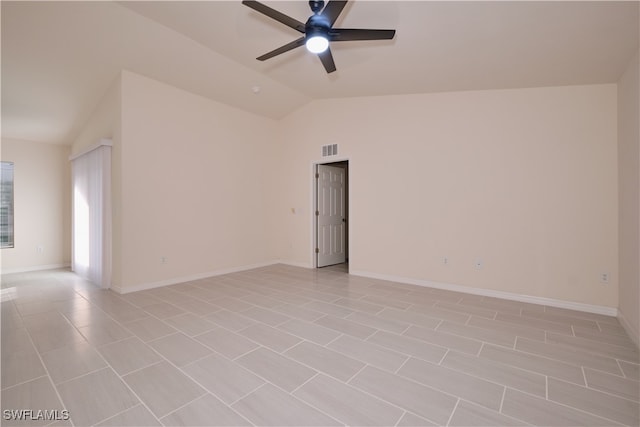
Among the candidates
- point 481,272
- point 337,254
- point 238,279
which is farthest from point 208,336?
point 337,254

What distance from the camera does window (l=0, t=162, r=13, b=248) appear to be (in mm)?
5738

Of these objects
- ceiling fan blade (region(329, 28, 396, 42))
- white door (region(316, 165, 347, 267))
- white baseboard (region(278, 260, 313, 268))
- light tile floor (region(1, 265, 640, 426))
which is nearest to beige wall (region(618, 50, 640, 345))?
light tile floor (region(1, 265, 640, 426))

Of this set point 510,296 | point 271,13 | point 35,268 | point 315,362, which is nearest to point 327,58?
point 271,13

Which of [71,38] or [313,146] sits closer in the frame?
[71,38]

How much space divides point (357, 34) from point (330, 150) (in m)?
3.19

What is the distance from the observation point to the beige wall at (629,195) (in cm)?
274

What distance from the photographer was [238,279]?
197 inches

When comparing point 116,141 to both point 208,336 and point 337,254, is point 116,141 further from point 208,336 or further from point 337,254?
point 337,254

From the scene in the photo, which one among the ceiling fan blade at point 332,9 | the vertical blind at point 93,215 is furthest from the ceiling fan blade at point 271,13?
the vertical blind at point 93,215

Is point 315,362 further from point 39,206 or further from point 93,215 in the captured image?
point 39,206

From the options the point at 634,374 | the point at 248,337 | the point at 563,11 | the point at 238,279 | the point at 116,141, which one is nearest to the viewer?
the point at 634,374

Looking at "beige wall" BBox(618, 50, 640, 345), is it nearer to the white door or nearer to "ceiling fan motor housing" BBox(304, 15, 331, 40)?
"ceiling fan motor housing" BBox(304, 15, 331, 40)

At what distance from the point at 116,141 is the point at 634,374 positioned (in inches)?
240

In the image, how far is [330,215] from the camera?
636 centimetres
